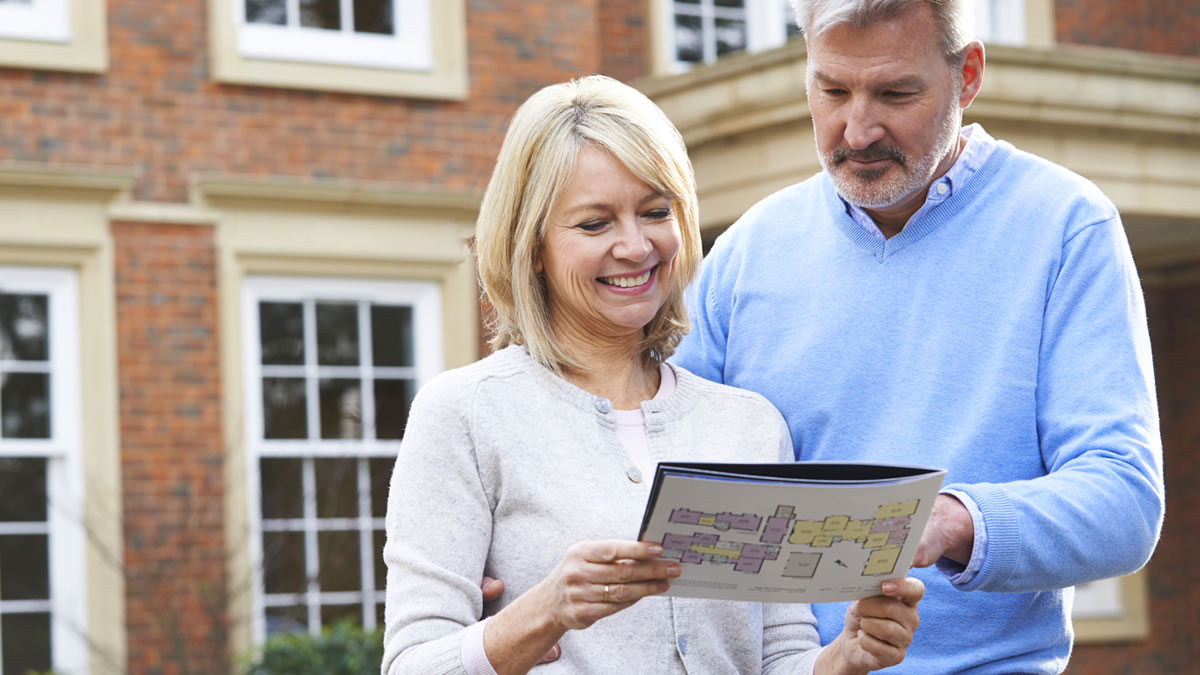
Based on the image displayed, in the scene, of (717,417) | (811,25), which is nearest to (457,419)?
(717,417)

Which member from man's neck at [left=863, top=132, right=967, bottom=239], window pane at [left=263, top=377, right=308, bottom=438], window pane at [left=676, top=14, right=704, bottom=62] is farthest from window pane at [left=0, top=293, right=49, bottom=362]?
man's neck at [left=863, top=132, right=967, bottom=239]

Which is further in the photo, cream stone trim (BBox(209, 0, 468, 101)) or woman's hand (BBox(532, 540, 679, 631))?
cream stone trim (BBox(209, 0, 468, 101))

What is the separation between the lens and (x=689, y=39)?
11469 millimetres

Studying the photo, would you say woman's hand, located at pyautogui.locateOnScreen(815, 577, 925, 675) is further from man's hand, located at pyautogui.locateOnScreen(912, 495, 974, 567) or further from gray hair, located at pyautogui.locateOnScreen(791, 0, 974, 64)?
gray hair, located at pyautogui.locateOnScreen(791, 0, 974, 64)

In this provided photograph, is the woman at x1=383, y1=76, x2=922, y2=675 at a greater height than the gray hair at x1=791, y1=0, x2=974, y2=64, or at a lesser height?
lesser

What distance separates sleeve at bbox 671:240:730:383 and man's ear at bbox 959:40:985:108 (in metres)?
0.54

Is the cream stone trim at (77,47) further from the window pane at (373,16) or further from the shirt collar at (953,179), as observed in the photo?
the shirt collar at (953,179)

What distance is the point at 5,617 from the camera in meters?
9.23

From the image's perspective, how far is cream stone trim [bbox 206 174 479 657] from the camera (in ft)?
31.6

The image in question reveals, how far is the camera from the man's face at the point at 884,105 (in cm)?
278

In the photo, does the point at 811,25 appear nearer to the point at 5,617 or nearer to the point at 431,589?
the point at 431,589

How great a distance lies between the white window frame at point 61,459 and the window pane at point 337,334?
143 centimetres

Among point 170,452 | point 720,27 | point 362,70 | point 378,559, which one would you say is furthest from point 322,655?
point 720,27

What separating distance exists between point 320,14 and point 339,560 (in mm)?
3286
